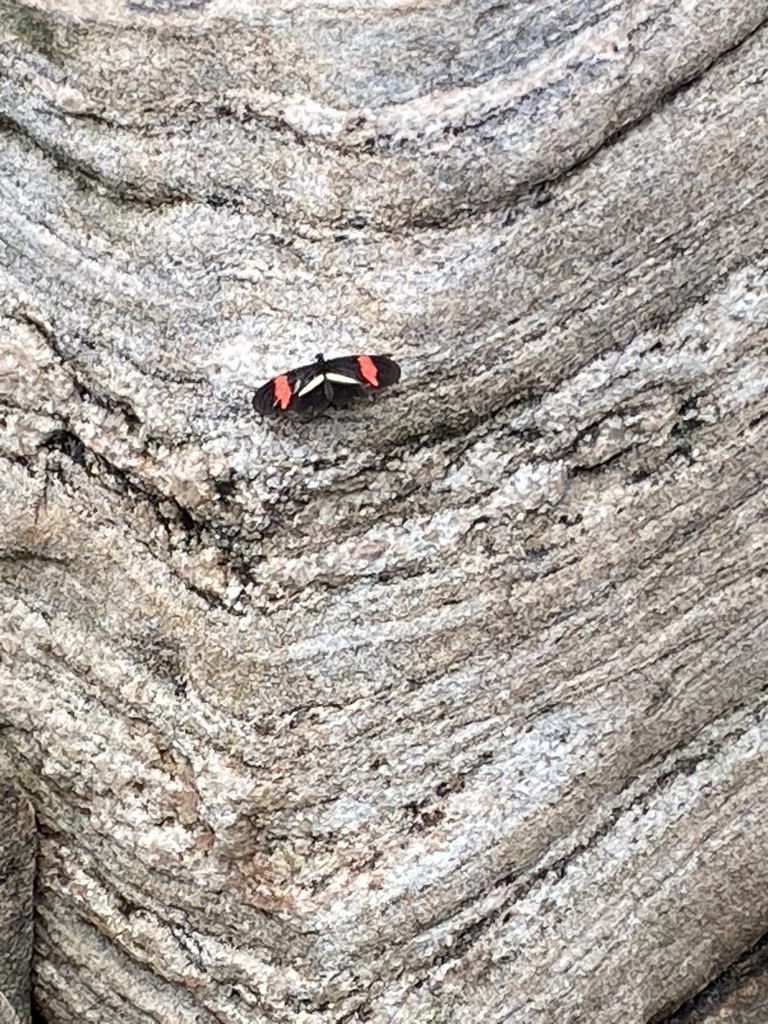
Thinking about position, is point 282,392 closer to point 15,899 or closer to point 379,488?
point 379,488

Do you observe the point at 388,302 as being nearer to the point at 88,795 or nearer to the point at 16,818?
the point at 88,795

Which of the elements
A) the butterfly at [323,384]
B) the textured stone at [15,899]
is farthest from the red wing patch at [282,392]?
the textured stone at [15,899]

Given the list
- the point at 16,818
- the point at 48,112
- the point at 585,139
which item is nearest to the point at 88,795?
the point at 16,818

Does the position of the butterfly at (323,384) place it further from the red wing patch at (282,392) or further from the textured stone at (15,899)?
the textured stone at (15,899)

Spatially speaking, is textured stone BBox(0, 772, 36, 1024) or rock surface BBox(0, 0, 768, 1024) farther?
textured stone BBox(0, 772, 36, 1024)

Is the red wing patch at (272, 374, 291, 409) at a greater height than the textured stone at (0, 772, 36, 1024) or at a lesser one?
greater

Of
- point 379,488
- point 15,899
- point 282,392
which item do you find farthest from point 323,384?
point 15,899

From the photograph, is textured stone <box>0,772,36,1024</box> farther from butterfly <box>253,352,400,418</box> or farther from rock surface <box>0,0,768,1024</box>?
butterfly <box>253,352,400,418</box>

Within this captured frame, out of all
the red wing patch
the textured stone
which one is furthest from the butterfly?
the textured stone
